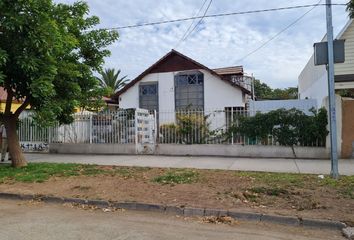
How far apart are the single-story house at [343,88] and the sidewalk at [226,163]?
0.82 meters

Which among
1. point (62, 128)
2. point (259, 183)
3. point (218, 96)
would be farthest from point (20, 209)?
point (218, 96)

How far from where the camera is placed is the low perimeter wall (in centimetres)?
1449

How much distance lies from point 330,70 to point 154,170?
556 cm

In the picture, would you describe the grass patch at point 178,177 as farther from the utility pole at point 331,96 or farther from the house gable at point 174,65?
the house gable at point 174,65

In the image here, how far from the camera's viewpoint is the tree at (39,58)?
10.4 metres

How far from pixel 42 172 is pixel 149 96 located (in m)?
17.4

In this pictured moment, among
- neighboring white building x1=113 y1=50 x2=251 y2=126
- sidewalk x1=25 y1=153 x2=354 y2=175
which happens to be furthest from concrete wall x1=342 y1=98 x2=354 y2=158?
neighboring white building x1=113 y1=50 x2=251 y2=126

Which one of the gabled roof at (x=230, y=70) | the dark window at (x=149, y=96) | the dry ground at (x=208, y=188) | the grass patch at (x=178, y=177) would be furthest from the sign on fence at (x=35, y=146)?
the gabled roof at (x=230, y=70)

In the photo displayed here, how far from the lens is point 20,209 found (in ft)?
26.2

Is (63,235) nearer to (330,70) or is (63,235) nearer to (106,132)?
(330,70)

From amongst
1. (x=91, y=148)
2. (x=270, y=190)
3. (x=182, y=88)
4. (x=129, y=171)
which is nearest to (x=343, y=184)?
(x=270, y=190)

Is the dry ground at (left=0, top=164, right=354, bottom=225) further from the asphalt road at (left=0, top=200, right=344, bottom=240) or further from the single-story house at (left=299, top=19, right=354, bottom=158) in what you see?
the single-story house at (left=299, top=19, right=354, bottom=158)

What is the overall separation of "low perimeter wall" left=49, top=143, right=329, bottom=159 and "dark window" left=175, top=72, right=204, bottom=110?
1063cm

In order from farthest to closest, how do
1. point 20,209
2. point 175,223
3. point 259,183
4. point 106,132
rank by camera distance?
point 106,132 < point 259,183 < point 20,209 < point 175,223
